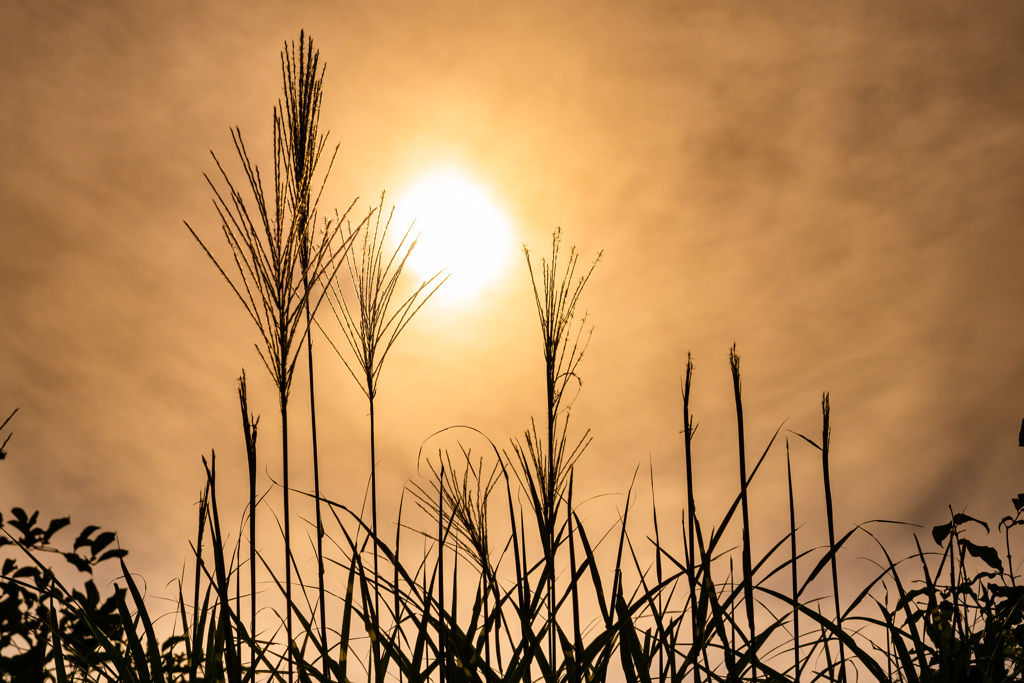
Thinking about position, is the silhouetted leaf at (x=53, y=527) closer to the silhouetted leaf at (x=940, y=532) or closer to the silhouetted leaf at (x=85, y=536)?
the silhouetted leaf at (x=85, y=536)

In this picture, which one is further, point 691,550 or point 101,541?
point 101,541

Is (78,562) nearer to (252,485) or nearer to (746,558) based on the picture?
(252,485)

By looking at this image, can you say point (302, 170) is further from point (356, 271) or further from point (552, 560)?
point (552, 560)

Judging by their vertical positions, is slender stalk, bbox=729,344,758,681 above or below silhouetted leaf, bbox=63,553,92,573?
below

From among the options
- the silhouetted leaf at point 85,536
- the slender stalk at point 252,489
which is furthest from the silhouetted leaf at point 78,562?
the slender stalk at point 252,489

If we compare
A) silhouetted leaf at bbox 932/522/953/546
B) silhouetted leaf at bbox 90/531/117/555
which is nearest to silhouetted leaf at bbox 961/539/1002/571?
silhouetted leaf at bbox 932/522/953/546

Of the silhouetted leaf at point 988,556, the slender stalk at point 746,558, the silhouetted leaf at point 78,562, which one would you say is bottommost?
the slender stalk at point 746,558

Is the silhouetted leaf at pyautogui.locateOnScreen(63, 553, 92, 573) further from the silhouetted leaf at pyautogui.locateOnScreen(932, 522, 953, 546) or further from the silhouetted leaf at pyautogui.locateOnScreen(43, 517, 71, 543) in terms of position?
the silhouetted leaf at pyautogui.locateOnScreen(932, 522, 953, 546)

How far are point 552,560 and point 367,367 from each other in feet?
2.89

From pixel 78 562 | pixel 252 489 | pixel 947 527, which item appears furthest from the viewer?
pixel 78 562

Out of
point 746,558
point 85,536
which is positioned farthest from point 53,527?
point 746,558

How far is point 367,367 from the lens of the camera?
1883 millimetres

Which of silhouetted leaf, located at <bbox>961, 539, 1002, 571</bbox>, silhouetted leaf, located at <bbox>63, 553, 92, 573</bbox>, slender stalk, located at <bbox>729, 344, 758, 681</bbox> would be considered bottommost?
slender stalk, located at <bbox>729, 344, 758, 681</bbox>

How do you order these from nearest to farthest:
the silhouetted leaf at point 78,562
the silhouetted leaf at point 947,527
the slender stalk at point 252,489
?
the slender stalk at point 252,489, the silhouetted leaf at point 947,527, the silhouetted leaf at point 78,562
